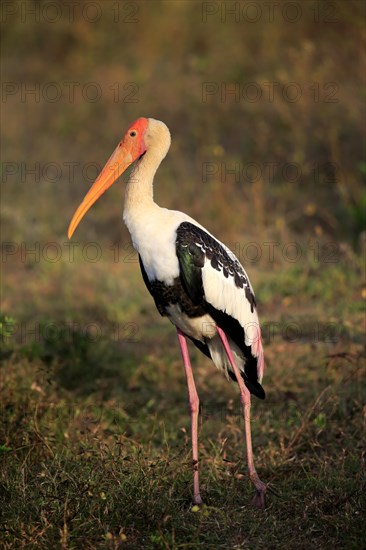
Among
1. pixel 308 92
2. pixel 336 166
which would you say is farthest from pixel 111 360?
pixel 308 92

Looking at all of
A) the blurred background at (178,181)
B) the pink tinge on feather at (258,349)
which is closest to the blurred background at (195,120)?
the blurred background at (178,181)

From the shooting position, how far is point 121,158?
457cm

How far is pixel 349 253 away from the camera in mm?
7066

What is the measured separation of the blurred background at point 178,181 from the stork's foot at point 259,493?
457 mm

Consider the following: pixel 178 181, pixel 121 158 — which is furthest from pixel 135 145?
pixel 178 181

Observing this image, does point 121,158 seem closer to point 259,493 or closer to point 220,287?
point 220,287

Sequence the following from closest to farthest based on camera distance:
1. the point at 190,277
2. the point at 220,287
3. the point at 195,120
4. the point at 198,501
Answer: the point at 198,501 → the point at 190,277 → the point at 220,287 → the point at 195,120

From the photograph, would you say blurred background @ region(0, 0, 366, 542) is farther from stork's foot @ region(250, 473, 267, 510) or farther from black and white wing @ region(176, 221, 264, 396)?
black and white wing @ region(176, 221, 264, 396)

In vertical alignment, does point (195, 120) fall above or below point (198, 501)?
above

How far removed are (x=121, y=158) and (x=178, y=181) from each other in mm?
5115

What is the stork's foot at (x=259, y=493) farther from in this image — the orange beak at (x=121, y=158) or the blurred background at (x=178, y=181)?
the orange beak at (x=121, y=158)

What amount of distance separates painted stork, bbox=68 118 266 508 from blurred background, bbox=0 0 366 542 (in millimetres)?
497

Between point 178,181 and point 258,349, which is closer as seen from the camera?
point 258,349

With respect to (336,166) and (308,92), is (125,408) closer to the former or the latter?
(336,166)
